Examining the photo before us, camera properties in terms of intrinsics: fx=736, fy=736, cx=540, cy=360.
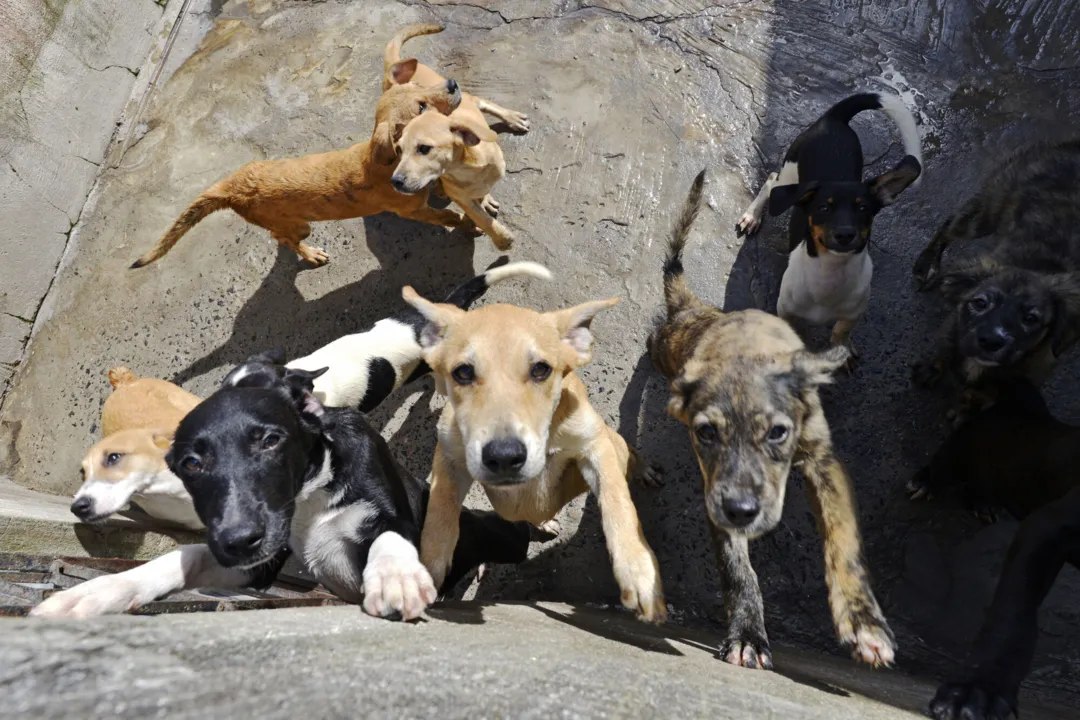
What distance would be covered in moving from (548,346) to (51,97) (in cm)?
540

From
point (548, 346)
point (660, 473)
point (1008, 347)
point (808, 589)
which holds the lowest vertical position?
point (808, 589)

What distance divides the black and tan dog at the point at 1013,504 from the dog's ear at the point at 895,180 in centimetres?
115

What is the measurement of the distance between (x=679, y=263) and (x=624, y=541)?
1910mm

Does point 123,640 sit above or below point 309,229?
below

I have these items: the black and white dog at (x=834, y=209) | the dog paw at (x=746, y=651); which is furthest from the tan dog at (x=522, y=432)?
the black and white dog at (x=834, y=209)

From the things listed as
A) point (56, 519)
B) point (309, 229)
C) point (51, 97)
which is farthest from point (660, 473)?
point (51, 97)

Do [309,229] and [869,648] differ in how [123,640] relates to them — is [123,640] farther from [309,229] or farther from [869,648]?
[309,229]

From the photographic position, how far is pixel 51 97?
6.03 m

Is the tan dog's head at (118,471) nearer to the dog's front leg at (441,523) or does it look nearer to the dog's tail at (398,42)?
the dog's front leg at (441,523)

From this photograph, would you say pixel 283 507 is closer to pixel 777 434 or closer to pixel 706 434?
pixel 706 434

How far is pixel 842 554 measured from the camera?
3000 mm

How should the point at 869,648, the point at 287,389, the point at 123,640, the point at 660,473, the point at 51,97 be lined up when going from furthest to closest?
the point at 51,97
the point at 660,473
the point at 287,389
the point at 869,648
the point at 123,640

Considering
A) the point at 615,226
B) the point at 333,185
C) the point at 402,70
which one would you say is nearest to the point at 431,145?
the point at 333,185

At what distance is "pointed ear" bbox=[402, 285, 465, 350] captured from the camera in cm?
329
